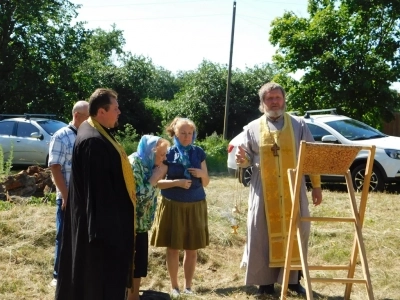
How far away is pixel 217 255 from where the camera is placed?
24.6 feet

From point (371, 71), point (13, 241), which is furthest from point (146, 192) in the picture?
point (371, 71)

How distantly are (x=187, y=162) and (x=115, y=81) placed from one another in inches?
1014

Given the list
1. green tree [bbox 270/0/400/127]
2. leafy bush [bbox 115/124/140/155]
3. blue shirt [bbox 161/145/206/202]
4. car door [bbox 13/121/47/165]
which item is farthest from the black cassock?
green tree [bbox 270/0/400/127]

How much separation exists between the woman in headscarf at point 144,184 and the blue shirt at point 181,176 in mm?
462

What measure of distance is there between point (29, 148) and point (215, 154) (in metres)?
7.37

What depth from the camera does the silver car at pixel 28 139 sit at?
663 inches

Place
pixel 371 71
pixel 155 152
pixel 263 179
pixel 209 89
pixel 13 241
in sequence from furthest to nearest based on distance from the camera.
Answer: pixel 209 89 < pixel 371 71 < pixel 13 241 < pixel 263 179 < pixel 155 152

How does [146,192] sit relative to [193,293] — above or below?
above

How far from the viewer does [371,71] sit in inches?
816

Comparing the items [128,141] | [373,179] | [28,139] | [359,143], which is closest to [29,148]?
[28,139]

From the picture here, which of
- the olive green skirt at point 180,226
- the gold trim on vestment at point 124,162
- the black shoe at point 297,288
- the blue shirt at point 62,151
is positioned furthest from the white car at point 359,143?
the gold trim on vestment at point 124,162

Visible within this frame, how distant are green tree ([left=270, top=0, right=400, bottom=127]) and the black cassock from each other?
1705 cm

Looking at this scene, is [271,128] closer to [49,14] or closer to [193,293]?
[193,293]

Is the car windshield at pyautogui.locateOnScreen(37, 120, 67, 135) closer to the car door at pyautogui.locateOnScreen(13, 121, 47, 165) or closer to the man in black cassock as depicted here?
the car door at pyautogui.locateOnScreen(13, 121, 47, 165)
